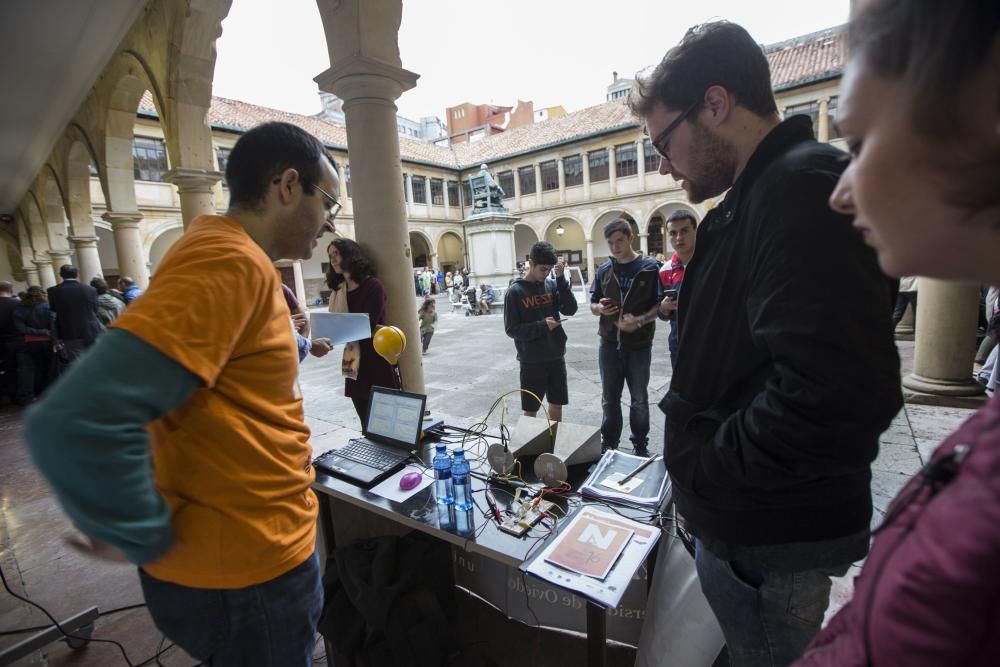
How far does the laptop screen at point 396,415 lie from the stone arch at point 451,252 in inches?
1189

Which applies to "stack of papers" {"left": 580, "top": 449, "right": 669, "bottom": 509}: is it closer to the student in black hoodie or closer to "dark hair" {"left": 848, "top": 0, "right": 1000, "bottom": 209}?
"dark hair" {"left": 848, "top": 0, "right": 1000, "bottom": 209}

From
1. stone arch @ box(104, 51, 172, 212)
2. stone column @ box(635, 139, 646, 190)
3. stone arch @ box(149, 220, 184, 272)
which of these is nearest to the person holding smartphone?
stone arch @ box(104, 51, 172, 212)

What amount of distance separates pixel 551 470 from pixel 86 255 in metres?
12.3

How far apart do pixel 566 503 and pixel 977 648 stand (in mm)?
1472

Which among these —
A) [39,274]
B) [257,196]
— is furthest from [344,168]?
[257,196]

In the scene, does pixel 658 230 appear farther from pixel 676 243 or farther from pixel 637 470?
pixel 637 470

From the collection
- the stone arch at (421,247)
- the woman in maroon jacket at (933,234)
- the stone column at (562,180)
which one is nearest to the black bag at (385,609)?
the woman in maroon jacket at (933,234)

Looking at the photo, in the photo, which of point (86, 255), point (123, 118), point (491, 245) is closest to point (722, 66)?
point (123, 118)

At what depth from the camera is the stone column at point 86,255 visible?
32.1ft

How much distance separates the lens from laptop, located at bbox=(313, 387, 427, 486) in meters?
2.13

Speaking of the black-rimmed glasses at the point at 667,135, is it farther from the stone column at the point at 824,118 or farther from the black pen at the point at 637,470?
the stone column at the point at 824,118

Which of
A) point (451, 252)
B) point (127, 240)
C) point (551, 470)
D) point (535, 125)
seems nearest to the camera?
point (551, 470)

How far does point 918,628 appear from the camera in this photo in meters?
0.43

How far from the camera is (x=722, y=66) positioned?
108 cm
